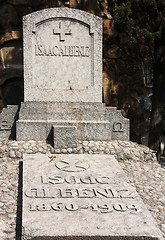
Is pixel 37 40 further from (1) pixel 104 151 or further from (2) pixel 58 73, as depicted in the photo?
(1) pixel 104 151

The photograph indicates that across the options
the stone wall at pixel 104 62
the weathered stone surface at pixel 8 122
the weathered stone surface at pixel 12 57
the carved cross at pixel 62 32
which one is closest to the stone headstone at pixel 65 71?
the carved cross at pixel 62 32

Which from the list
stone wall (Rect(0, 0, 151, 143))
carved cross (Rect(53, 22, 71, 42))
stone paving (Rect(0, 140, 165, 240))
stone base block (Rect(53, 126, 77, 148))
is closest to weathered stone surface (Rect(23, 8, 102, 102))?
carved cross (Rect(53, 22, 71, 42))

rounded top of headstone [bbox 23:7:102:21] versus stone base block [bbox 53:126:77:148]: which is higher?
rounded top of headstone [bbox 23:7:102:21]

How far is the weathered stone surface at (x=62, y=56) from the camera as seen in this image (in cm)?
582

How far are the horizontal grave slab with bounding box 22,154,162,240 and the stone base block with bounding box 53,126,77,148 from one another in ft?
2.18

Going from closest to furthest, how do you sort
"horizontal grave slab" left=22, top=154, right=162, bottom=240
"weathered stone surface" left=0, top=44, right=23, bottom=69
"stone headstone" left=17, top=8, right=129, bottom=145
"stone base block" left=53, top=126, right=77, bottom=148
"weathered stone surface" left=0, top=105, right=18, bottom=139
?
"horizontal grave slab" left=22, top=154, right=162, bottom=240
"stone base block" left=53, top=126, right=77, bottom=148
"stone headstone" left=17, top=8, right=129, bottom=145
"weathered stone surface" left=0, top=105, right=18, bottom=139
"weathered stone surface" left=0, top=44, right=23, bottom=69

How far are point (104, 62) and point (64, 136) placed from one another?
5.70m

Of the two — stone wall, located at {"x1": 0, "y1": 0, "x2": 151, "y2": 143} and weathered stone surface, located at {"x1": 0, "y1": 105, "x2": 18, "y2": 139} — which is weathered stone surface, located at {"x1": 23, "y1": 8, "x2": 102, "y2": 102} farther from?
stone wall, located at {"x1": 0, "y1": 0, "x2": 151, "y2": 143}

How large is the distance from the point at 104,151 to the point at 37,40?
2493mm

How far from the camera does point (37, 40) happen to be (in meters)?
5.84

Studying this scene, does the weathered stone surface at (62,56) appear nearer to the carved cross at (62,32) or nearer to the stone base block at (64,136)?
the carved cross at (62,32)

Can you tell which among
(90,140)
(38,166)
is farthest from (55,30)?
(38,166)

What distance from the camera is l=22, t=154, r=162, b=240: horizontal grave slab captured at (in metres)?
2.80

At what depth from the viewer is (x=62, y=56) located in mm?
5922
